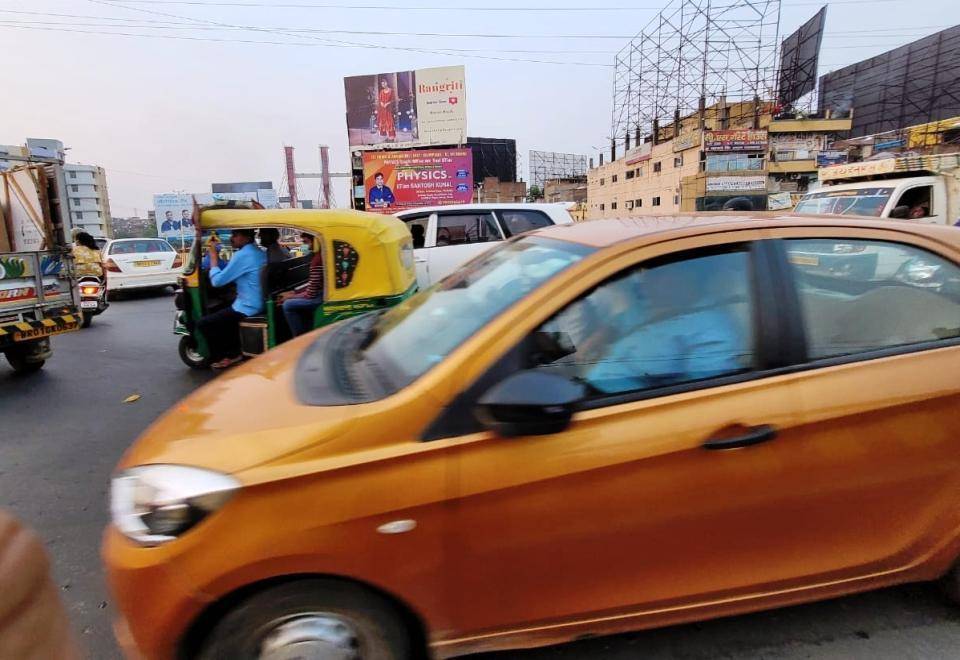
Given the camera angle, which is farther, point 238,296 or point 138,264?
point 138,264

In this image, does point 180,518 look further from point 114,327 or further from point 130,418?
point 114,327

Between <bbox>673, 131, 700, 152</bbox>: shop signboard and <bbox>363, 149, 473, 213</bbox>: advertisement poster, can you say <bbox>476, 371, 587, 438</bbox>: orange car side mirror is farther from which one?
<bbox>673, 131, 700, 152</bbox>: shop signboard

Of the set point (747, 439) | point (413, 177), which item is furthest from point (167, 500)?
point (413, 177)

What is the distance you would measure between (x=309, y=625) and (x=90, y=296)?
415 inches

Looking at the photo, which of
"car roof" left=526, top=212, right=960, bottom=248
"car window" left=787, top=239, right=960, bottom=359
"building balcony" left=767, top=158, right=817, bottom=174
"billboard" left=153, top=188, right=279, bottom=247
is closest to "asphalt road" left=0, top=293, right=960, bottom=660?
"car window" left=787, top=239, right=960, bottom=359

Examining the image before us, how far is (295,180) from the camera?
50.6 metres

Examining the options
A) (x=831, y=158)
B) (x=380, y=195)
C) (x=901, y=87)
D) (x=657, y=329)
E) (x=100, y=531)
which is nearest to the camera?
(x=657, y=329)

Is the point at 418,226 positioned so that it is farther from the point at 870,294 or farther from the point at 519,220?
the point at 870,294

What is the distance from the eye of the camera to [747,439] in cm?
187

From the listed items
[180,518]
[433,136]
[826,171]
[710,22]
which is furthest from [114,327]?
[710,22]

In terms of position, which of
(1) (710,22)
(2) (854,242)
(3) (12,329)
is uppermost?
(1) (710,22)

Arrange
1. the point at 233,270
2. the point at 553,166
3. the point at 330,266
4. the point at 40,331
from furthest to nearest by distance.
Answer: the point at 553,166 < the point at 40,331 < the point at 233,270 < the point at 330,266

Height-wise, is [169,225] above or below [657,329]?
above

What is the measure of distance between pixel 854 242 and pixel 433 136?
32.3 m
